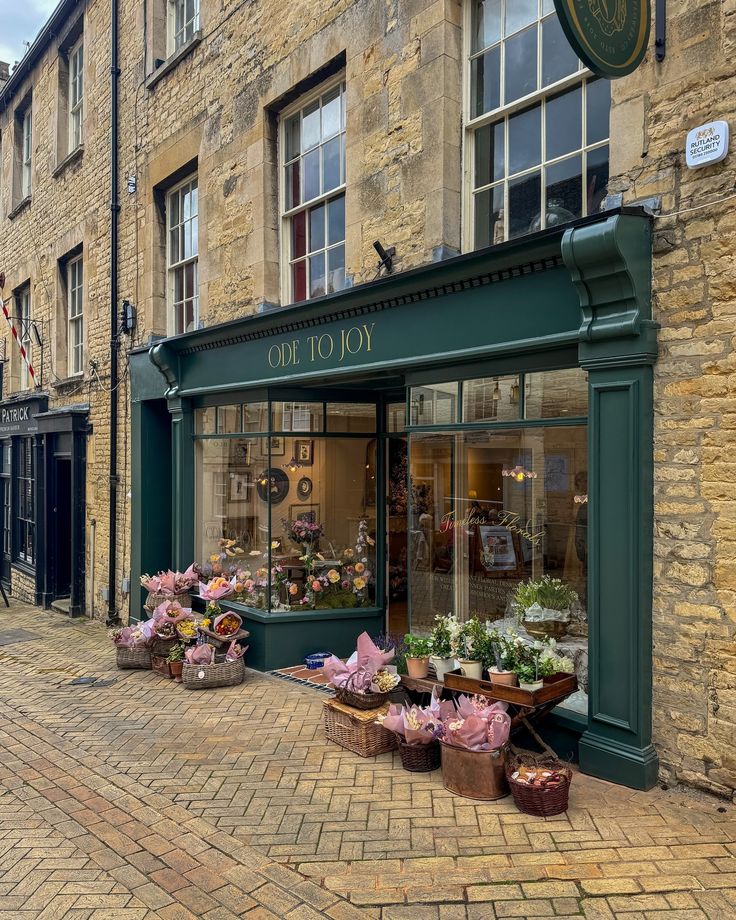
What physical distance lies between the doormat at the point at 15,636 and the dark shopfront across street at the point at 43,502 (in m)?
1.04

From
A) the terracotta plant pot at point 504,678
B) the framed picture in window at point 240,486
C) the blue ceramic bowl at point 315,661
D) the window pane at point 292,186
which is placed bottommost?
the blue ceramic bowl at point 315,661

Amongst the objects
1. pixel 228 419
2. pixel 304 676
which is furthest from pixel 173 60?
pixel 304 676

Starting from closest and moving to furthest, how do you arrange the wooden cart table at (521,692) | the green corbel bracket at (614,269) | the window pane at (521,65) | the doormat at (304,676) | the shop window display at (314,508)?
the green corbel bracket at (614,269) < the wooden cart table at (521,692) < the window pane at (521,65) < the doormat at (304,676) < the shop window display at (314,508)

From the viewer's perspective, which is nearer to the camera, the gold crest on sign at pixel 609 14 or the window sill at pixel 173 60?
the gold crest on sign at pixel 609 14

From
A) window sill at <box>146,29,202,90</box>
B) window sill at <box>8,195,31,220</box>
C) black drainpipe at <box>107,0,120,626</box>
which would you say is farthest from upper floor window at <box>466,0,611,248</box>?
window sill at <box>8,195,31,220</box>

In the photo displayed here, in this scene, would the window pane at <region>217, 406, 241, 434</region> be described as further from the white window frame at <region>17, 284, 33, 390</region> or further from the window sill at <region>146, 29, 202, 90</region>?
the white window frame at <region>17, 284, 33, 390</region>

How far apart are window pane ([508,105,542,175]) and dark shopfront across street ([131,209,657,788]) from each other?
3.06 ft

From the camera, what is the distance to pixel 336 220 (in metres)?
7.41

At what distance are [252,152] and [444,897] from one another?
7303 millimetres

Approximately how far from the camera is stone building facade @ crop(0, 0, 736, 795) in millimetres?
4398

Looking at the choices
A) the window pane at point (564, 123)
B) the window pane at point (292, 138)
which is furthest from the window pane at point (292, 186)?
the window pane at point (564, 123)

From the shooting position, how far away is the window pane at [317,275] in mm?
7574

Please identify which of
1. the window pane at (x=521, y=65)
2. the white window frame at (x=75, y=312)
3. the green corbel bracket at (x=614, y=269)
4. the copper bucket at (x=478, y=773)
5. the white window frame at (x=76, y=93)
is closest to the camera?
the green corbel bracket at (x=614, y=269)

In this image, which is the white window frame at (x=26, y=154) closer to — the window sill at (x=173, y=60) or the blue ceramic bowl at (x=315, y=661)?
the window sill at (x=173, y=60)
